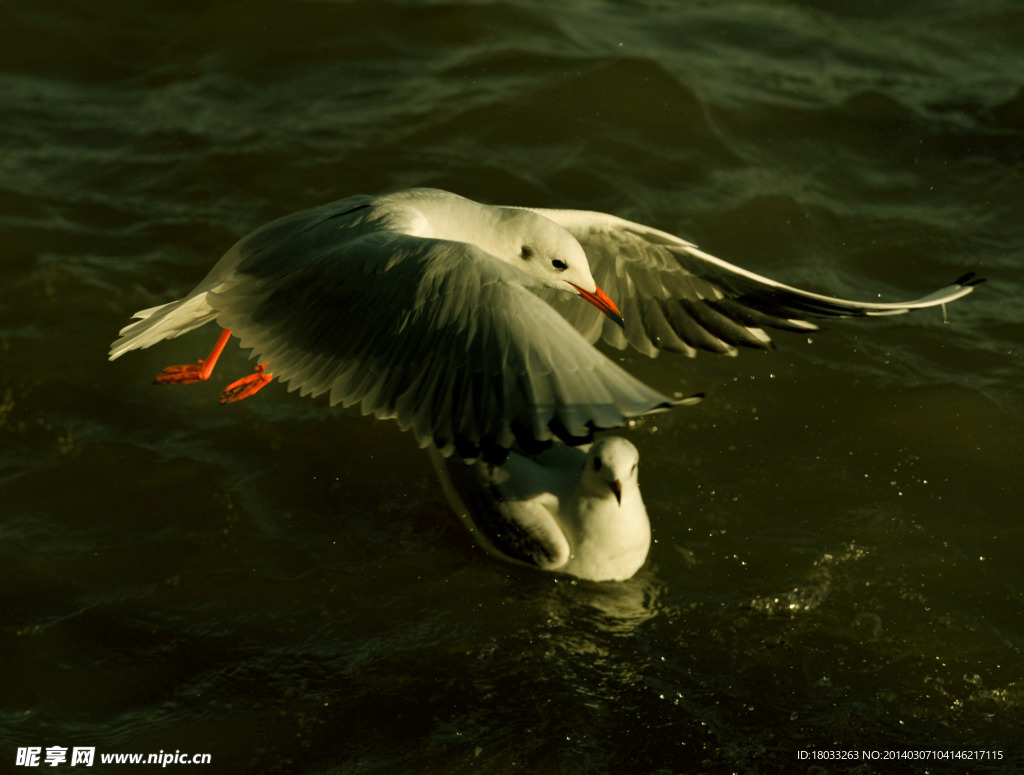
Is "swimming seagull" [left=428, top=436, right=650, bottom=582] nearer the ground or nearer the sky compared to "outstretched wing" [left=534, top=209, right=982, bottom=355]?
nearer the ground

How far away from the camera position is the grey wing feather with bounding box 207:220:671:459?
372 cm

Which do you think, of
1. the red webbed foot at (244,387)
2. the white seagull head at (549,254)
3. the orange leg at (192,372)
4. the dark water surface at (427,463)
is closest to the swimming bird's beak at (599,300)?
the white seagull head at (549,254)

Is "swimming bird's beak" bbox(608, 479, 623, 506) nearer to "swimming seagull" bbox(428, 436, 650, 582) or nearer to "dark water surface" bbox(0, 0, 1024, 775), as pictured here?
"swimming seagull" bbox(428, 436, 650, 582)

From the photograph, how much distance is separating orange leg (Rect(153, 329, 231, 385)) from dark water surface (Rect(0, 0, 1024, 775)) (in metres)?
0.26

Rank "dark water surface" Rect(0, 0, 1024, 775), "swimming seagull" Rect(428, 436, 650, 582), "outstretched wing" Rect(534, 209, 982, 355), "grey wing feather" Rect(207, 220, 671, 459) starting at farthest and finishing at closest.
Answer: "outstretched wing" Rect(534, 209, 982, 355), "swimming seagull" Rect(428, 436, 650, 582), "dark water surface" Rect(0, 0, 1024, 775), "grey wing feather" Rect(207, 220, 671, 459)

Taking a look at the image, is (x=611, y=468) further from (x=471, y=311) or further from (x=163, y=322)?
(x=163, y=322)

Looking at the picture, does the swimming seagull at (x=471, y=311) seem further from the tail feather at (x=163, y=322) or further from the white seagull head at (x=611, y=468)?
the white seagull head at (x=611, y=468)

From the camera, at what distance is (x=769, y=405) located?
5.97m

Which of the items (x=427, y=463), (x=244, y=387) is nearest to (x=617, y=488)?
(x=427, y=463)

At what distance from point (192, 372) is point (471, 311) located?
222 cm

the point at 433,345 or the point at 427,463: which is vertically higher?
the point at 433,345

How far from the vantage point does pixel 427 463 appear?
5559 millimetres

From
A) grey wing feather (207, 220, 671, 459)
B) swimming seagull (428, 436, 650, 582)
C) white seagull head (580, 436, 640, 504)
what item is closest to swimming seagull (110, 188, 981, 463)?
grey wing feather (207, 220, 671, 459)

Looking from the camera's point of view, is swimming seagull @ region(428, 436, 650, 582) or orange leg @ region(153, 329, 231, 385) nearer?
swimming seagull @ region(428, 436, 650, 582)
